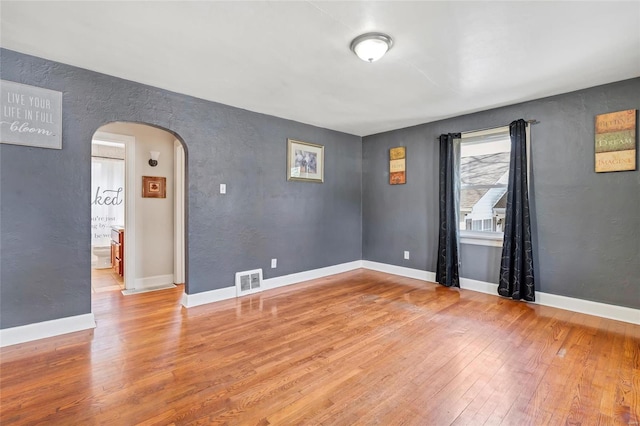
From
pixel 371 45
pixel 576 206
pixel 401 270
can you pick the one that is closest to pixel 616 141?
pixel 576 206

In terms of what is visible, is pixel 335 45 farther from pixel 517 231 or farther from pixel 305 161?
pixel 517 231

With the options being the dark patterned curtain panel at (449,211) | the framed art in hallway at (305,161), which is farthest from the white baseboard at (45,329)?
the dark patterned curtain panel at (449,211)

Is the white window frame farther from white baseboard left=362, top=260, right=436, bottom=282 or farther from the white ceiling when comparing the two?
white baseboard left=362, top=260, right=436, bottom=282

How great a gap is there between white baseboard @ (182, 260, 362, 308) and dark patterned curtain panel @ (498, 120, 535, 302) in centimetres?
239

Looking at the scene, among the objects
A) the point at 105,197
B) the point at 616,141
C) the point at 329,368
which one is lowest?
the point at 329,368

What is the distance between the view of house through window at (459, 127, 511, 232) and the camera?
388cm

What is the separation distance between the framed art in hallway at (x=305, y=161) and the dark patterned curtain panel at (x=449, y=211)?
73.4 inches

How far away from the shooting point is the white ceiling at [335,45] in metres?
1.90

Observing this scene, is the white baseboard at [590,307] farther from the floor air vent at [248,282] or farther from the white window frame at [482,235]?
the floor air vent at [248,282]

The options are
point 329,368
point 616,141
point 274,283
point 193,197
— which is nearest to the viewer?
point 329,368

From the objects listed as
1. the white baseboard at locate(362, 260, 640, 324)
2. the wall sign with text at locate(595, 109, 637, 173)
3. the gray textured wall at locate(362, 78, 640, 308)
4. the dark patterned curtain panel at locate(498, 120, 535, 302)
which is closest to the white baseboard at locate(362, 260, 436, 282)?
the white baseboard at locate(362, 260, 640, 324)

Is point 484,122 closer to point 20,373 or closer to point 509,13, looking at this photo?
point 509,13

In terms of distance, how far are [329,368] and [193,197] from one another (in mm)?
2397

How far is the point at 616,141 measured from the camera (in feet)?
9.80
